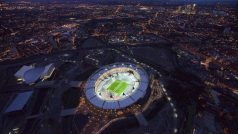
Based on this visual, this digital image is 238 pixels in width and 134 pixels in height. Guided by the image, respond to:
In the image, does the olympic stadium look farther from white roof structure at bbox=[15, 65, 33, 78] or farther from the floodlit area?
white roof structure at bbox=[15, 65, 33, 78]

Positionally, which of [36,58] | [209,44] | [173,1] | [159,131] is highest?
[173,1]

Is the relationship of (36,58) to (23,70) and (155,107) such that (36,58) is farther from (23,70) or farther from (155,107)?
(155,107)

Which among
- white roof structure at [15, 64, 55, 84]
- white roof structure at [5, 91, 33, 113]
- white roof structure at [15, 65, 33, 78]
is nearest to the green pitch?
white roof structure at [15, 64, 55, 84]

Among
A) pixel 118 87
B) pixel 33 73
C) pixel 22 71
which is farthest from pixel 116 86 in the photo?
pixel 22 71

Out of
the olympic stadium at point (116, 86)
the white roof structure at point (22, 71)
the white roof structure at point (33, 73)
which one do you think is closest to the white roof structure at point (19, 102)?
the white roof structure at point (33, 73)

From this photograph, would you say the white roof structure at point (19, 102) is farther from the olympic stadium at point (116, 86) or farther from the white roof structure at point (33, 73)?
the olympic stadium at point (116, 86)

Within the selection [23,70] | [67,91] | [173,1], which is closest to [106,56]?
[67,91]
